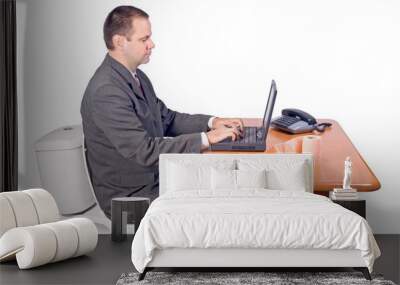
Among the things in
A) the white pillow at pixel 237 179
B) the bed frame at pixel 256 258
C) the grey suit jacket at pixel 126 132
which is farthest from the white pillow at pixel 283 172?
the bed frame at pixel 256 258

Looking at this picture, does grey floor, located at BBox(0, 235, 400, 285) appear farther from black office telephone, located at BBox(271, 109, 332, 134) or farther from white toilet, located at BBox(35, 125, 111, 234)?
black office telephone, located at BBox(271, 109, 332, 134)

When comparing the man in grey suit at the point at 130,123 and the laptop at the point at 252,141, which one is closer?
the laptop at the point at 252,141

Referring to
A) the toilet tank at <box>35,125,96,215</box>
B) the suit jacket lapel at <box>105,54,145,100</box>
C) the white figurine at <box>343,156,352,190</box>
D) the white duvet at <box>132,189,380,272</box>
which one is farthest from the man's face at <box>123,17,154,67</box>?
the white duvet at <box>132,189,380,272</box>

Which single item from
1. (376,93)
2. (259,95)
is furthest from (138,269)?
(376,93)

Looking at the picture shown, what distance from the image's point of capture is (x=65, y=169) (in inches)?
312

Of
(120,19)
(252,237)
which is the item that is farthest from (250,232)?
(120,19)

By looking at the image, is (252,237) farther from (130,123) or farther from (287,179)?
(130,123)

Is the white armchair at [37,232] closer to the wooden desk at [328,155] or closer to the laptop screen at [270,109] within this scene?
the laptop screen at [270,109]

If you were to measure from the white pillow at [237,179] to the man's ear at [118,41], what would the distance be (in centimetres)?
164

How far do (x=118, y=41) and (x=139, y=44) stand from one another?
0.20 meters

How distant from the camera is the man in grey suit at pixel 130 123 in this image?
7.63 metres

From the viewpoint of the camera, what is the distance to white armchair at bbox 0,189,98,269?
6.13m

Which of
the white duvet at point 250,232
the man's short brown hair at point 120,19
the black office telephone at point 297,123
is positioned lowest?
the white duvet at point 250,232

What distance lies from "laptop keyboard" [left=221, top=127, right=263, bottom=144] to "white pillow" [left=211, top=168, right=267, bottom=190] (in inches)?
17.0
